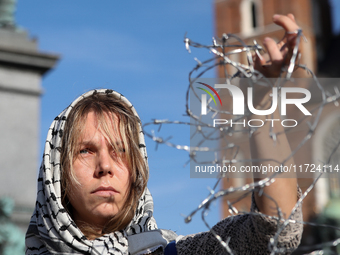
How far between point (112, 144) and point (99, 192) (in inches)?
5.4

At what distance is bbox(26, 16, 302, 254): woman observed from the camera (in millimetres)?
1314

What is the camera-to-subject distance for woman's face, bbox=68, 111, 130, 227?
1.30 metres

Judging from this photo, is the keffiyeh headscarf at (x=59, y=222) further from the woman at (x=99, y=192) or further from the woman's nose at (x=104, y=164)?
the woman's nose at (x=104, y=164)

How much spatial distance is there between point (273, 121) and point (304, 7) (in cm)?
1891

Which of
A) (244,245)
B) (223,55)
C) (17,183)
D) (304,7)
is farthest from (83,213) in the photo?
(304,7)

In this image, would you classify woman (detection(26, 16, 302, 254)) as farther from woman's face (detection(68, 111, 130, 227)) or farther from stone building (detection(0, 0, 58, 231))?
stone building (detection(0, 0, 58, 231))

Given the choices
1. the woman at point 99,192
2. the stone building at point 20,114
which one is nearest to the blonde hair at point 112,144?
the woman at point 99,192

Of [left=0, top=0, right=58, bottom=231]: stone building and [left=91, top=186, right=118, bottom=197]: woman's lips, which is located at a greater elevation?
[left=0, top=0, right=58, bottom=231]: stone building

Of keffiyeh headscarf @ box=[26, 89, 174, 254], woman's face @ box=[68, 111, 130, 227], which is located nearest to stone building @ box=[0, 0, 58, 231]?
keffiyeh headscarf @ box=[26, 89, 174, 254]

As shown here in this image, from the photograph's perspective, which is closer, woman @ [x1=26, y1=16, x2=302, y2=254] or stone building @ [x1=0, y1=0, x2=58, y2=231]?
woman @ [x1=26, y1=16, x2=302, y2=254]

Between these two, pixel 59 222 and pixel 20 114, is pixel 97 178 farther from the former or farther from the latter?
pixel 20 114

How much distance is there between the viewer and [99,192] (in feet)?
4.26

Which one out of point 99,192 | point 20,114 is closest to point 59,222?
point 99,192

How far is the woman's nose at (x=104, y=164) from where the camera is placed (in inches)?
51.3
